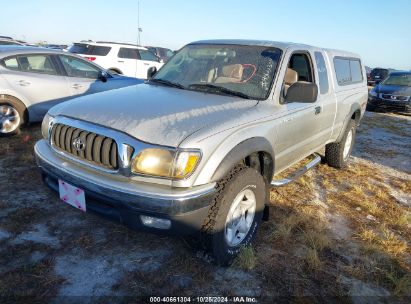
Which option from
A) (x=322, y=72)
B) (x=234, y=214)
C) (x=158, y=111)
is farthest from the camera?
(x=322, y=72)

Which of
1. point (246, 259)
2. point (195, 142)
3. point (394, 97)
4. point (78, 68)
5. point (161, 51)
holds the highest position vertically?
point (195, 142)

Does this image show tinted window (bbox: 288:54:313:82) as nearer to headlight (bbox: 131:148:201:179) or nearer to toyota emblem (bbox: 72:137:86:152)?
headlight (bbox: 131:148:201:179)

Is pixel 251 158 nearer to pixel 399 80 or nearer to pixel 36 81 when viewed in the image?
pixel 36 81

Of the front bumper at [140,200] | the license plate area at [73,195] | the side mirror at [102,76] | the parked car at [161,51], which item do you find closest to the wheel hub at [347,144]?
the front bumper at [140,200]

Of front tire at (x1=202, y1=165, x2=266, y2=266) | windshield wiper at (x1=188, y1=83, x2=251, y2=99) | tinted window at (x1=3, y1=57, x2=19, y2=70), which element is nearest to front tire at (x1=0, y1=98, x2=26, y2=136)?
tinted window at (x1=3, y1=57, x2=19, y2=70)

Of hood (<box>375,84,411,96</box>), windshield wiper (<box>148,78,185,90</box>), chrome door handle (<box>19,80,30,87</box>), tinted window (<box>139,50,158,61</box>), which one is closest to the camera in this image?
windshield wiper (<box>148,78,185,90</box>)

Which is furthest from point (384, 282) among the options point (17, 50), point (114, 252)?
point (17, 50)

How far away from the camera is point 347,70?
16.9 feet

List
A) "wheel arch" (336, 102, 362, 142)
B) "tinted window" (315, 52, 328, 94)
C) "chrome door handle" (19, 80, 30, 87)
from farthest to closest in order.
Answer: "chrome door handle" (19, 80, 30, 87), "wheel arch" (336, 102, 362, 142), "tinted window" (315, 52, 328, 94)

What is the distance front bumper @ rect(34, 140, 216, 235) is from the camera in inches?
88.7

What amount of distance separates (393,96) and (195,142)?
39.5 ft

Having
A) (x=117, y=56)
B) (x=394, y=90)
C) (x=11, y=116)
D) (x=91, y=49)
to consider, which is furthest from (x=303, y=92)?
(x=394, y=90)

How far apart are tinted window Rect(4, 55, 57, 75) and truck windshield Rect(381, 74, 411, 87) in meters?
11.9

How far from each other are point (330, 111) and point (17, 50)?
5070mm
